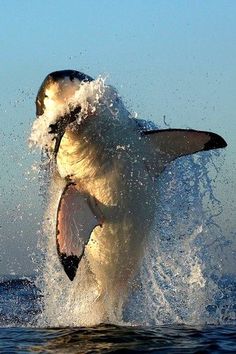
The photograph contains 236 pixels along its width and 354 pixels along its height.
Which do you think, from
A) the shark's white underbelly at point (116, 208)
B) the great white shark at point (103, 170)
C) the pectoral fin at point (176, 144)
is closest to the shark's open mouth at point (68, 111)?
the great white shark at point (103, 170)

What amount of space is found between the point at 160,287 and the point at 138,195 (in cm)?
218

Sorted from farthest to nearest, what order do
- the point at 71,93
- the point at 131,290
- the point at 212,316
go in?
the point at 212,316 → the point at 131,290 → the point at 71,93

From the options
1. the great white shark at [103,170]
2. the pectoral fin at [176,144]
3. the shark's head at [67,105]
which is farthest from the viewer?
the pectoral fin at [176,144]

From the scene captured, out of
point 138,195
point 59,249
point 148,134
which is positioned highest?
point 148,134

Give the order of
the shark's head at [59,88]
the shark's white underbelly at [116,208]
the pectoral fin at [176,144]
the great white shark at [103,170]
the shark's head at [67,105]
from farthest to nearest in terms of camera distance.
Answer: the pectoral fin at [176,144] → the shark's white underbelly at [116,208] → the great white shark at [103,170] → the shark's head at [67,105] → the shark's head at [59,88]

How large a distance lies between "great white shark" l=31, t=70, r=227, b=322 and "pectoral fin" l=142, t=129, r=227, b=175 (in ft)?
0.06

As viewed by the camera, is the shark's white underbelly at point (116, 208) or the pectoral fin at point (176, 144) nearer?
the shark's white underbelly at point (116, 208)

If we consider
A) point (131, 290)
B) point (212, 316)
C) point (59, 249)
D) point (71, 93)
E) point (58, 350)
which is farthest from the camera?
point (212, 316)

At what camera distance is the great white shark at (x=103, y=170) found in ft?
45.3

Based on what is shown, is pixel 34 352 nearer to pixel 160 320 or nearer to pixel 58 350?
pixel 58 350

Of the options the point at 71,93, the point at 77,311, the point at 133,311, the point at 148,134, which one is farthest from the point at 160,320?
the point at 71,93

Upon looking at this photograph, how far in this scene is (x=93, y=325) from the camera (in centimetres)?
1484

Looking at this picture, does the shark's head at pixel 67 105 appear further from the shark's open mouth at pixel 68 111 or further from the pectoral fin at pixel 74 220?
the pectoral fin at pixel 74 220

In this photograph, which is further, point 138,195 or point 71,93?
point 138,195
